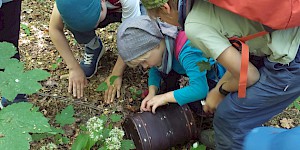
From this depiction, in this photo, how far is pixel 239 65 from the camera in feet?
6.24

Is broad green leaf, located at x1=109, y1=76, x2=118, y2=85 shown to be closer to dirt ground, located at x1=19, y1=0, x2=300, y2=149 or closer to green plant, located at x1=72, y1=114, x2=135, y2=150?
dirt ground, located at x1=19, y1=0, x2=300, y2=149

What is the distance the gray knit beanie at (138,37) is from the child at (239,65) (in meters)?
0.47

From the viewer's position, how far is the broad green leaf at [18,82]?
1793mm

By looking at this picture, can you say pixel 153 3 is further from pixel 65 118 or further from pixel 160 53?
pixel 65 118

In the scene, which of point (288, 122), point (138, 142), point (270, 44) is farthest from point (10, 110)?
point (288, 122)

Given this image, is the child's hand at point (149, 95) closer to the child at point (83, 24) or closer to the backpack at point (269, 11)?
the child at point (83, 24)

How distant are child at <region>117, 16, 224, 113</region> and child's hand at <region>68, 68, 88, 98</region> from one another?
1.99 ft

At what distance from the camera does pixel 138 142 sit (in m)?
2.54

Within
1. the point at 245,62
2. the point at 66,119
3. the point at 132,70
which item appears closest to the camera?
the point at 245,62

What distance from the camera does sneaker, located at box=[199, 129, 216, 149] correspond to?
2664 mm

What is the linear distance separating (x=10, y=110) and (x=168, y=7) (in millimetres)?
819

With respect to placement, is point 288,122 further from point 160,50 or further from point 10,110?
point 10,110

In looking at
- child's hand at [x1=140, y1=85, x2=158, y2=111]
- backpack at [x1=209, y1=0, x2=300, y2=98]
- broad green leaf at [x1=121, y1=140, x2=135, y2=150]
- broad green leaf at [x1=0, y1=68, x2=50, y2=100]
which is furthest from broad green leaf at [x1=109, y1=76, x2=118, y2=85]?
backpack at [x1=209, y1=0, x2=300, y2=98]

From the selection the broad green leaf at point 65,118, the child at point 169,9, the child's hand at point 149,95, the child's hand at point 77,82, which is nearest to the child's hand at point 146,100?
the child's hand at point 149,95
